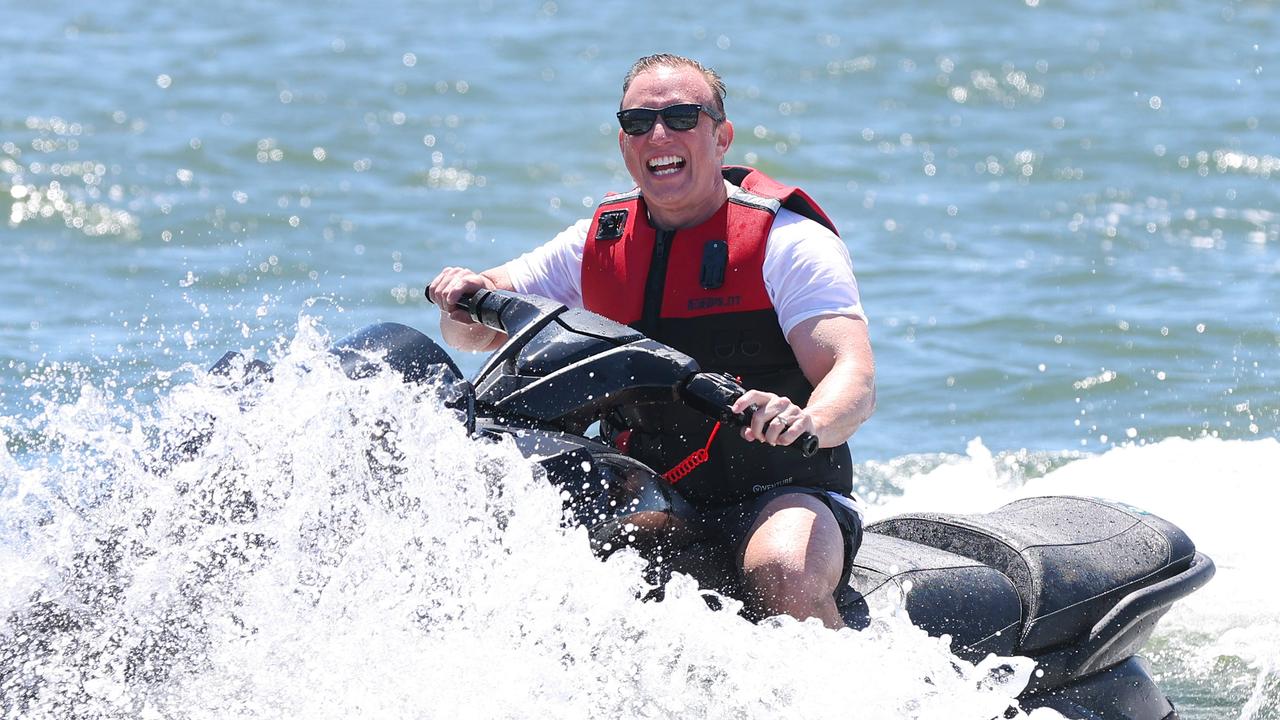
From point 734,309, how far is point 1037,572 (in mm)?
1016

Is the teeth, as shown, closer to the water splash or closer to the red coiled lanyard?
the red coiled lanyard

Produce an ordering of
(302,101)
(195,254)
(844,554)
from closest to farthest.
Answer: (844,554)
(195,254)
(302,101)

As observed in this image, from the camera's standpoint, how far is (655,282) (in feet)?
13.3

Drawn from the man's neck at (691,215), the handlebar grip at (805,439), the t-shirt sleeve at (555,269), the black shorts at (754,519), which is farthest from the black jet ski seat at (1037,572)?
the t-shirt sleeve at (555,269)

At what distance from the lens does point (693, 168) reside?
4027 mm

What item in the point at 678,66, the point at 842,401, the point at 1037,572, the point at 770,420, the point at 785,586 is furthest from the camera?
the point at 1037,572

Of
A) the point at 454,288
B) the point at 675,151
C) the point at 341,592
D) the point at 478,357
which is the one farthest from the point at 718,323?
the point at 478,357

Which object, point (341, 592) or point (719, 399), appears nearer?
point (341, 592)

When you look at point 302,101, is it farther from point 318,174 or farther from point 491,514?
point 491,514

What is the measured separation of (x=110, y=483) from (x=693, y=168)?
5.02 ft

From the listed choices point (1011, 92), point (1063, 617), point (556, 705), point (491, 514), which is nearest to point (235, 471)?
point (491, 514)

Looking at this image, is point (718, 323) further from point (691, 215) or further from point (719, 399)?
point (719, 399)

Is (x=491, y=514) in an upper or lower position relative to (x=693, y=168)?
lower

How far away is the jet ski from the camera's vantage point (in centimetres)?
350
